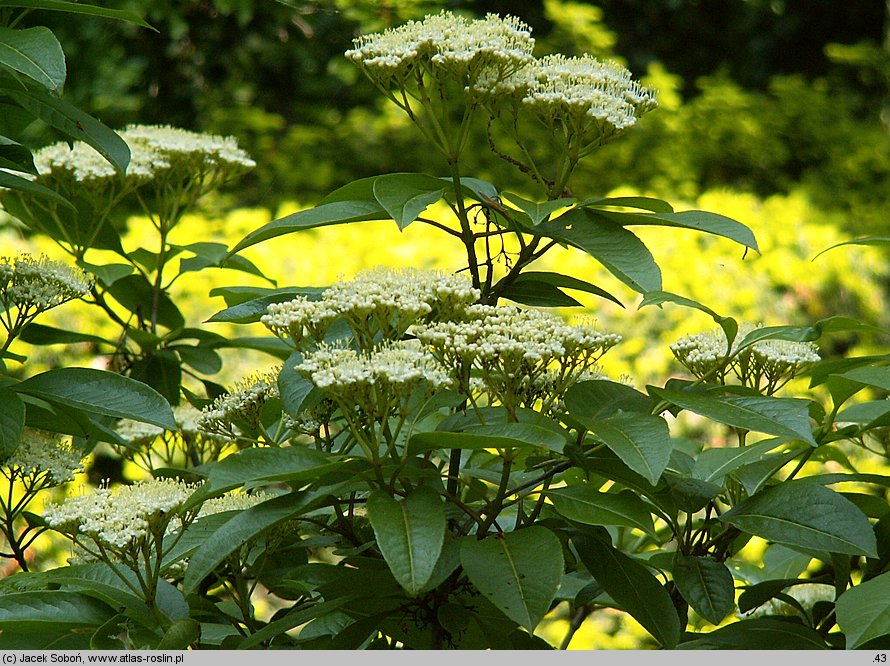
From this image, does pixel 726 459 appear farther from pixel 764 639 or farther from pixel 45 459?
pixel 45 459

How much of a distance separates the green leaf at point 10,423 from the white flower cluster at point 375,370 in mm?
374

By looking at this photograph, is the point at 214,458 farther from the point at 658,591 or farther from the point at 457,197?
the point at 658,591

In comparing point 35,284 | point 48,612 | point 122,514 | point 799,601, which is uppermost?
point 35,284

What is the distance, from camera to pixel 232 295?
1.40 metres

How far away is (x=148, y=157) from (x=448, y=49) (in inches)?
33.2

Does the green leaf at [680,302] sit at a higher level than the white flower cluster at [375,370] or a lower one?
higher

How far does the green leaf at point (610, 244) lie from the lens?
41.8 inches

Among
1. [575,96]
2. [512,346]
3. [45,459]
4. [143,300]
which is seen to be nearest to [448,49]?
[575,96]

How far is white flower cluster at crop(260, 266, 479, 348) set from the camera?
40.9 inches

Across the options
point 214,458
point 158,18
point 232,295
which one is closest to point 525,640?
point 232,295

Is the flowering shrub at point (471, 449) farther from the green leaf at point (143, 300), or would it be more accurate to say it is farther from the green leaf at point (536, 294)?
the green leaf at point (143, 300)

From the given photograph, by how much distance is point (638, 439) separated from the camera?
940mm

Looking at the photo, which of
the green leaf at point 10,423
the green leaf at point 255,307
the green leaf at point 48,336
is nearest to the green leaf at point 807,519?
the green leaf at point 255,307

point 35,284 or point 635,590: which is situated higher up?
point 35,284
